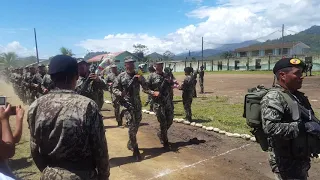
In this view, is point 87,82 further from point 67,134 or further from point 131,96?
point 67,134

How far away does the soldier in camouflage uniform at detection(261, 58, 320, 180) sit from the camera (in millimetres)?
Answer: 2982

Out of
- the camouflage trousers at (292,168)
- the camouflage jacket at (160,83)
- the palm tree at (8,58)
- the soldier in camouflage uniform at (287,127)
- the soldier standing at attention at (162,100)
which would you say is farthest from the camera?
the palm tree at (8,58)

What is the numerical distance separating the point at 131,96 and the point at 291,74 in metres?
4.26

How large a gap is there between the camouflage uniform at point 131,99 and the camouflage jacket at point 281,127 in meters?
4.02

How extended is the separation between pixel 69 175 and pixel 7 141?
64cm

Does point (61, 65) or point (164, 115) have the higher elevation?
point (61, 65)

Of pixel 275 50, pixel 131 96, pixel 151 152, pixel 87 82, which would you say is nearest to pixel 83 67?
pixel 87 82

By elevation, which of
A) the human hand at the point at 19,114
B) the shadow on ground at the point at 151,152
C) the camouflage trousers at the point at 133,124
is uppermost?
the human hand at the point at 19,114

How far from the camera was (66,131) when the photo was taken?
2.58 metres

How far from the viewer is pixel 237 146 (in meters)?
7.52

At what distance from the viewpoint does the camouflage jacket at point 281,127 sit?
2982 mm

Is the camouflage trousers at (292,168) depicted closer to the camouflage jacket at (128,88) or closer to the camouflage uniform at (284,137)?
the camouflage uniform at (284,137)

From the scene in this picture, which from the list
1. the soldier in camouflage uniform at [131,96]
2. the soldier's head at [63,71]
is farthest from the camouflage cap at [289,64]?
the soldier in camouflage uniform at [131,96]

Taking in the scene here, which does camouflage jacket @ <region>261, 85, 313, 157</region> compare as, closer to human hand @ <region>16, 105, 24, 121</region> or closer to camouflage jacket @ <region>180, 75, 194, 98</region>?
human hand @ <region>16, 105, 24, 121</region>
